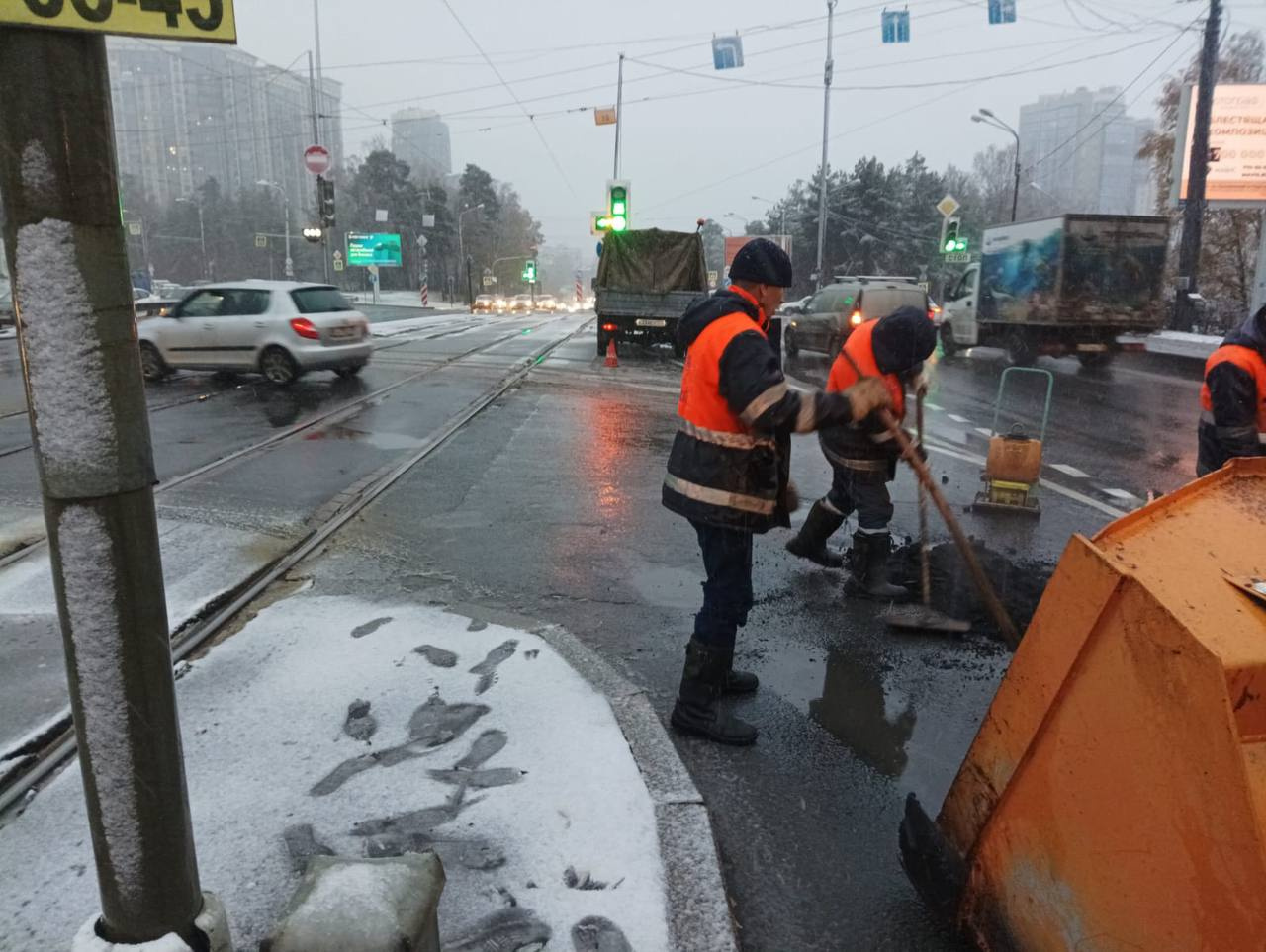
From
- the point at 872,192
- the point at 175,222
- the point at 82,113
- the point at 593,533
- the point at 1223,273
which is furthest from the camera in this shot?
the point at 175,222

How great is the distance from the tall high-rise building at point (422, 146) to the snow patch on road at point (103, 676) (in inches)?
2867

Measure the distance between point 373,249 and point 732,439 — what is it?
60648mm

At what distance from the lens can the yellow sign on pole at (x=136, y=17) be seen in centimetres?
145

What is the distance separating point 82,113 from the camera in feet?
5.08

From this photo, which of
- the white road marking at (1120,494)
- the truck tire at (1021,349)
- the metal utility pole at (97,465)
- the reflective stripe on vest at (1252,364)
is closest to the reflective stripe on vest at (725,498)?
the metal utility pole at (97,465)

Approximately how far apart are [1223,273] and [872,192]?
2757 cm

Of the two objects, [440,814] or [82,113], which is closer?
[82,113]

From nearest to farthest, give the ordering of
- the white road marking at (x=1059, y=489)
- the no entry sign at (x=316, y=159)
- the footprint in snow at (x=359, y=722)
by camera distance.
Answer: the footprint in snow at (x=359, y=722) < the white road marking at (x=1059, y=489) < the no entry sign at (x=316, y=159)

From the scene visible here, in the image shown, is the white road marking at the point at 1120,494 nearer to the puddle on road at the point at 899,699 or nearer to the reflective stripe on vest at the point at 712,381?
the puddle on road at the point at 899,699

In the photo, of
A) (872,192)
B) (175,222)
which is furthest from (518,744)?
(175,222)

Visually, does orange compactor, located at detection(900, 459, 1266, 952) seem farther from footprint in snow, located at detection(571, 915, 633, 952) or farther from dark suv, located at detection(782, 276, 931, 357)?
dark suv, located at detection(782, 276, 931, 357)

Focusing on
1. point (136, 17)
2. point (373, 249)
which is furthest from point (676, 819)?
point (373, 249)

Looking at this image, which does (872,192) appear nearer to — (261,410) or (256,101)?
(256,101)

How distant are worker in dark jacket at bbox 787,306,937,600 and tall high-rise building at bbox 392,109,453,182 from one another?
70166mm
